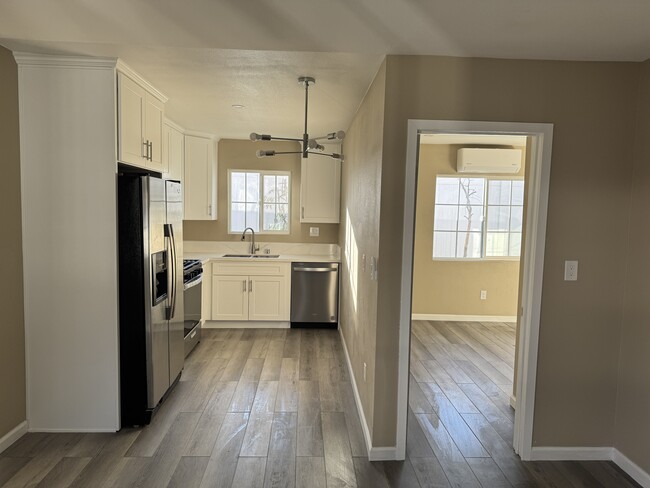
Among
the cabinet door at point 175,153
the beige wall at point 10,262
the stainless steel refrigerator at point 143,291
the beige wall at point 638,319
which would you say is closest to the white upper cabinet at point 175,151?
the cabinet door at point 175,153

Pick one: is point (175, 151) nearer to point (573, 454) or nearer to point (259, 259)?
point (259, 259)

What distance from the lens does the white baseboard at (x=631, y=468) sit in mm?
2330

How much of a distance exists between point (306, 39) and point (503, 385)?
128 inches

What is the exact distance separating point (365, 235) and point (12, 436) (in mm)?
2630

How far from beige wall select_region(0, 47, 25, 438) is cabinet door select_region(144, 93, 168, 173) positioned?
784mm

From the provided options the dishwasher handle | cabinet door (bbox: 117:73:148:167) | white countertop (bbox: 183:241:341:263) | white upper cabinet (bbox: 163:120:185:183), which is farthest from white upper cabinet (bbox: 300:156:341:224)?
cabinet door (bbox: 117:73:148:167)

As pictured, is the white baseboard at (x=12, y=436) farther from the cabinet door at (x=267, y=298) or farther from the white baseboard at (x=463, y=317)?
the white baseboard at (x=463, y=317)

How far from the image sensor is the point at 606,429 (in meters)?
2.58

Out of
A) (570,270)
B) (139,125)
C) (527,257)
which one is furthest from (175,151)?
(570,270)

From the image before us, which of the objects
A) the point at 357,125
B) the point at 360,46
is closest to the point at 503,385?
the point at 357,125

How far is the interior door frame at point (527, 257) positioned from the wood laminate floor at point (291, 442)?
25cm

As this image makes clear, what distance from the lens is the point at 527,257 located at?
2.60m

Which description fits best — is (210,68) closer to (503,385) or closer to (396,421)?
(396,421)

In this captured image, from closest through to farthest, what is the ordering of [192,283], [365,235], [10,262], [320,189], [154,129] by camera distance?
[10,262] < [365,235] < [154,129] < [192,283] < [320,189]
